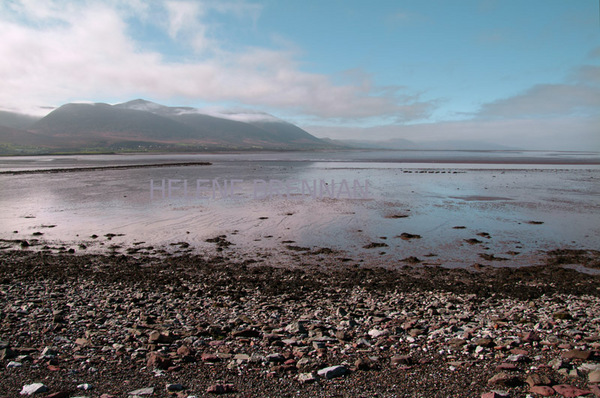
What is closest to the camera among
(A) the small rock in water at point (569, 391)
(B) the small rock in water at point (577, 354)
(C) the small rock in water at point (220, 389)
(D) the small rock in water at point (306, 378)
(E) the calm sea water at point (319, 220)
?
(A) the small rock in water at point (569, 391)

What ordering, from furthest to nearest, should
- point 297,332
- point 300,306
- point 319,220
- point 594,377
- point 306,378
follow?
point 319,220 < point 300,306 < point 297,332 < point 306,378 < point 594,377

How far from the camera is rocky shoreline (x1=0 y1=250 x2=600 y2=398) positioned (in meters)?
4.89

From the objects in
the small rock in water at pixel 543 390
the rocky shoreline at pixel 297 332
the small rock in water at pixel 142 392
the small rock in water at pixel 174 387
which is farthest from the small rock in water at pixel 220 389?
the small rock in water at pixel 543 390

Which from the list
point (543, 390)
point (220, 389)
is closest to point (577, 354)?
point (543, 390)

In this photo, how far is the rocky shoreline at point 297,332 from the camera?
489cm

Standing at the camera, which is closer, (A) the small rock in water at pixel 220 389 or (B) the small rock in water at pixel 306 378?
(A) the small rock in water at pixel 220 389

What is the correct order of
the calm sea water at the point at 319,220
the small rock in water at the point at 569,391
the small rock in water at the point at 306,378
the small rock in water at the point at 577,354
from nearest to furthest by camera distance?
1. the small rock in water at the point at 569,391
2. the small rock in water at the point at 306,378
3. the small rock in water at the point at 577,354
4. the calm sea water at the point at 319,220

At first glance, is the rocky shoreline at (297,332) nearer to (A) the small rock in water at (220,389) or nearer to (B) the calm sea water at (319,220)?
(A) the small rock in water at (220,389)

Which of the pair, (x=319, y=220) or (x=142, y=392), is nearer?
(x=142, y=392)

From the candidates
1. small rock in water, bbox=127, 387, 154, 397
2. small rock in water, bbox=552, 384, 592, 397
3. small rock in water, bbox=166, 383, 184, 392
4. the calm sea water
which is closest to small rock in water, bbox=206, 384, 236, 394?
small rock in water, bbox=166, 383, 184, 392

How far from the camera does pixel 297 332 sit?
6.38 metres

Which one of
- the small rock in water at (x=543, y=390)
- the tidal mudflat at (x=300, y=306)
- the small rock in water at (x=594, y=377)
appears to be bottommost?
the tidal mudflat at (x=300, y=306)

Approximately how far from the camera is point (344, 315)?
23.3ft

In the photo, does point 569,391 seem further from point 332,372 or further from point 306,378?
point 306,378
